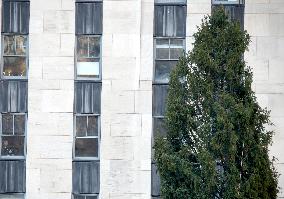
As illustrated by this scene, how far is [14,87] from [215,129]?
9078 millimetres

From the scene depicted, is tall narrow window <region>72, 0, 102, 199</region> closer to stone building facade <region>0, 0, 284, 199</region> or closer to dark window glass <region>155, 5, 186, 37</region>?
stone building facade <region>0, 0, 284, 199</region>

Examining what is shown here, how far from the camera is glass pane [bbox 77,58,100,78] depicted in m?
26.4

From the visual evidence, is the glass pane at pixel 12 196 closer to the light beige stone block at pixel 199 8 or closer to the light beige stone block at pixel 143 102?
the light beige stone block at pixel 143 102

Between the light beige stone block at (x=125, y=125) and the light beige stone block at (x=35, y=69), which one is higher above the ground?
the light beige stone block at (x=35, y=69)

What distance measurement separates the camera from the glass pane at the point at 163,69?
26.3 meters

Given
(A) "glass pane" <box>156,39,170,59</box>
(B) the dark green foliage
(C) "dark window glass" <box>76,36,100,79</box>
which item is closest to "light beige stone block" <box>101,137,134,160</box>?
(C) "dark window glass" <box>76,36,100,79</box>

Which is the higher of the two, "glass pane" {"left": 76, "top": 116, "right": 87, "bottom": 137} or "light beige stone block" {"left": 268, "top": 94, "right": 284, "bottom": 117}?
"light beige stone block" {"left": 268, "top": 94, "right": 284, "bottom": 117}

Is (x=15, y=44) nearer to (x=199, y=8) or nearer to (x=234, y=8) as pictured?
(x=199, y=8)

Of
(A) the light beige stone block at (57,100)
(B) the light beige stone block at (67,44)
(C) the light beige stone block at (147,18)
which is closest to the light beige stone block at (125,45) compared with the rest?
(C) the light beige stone block at (147,18)

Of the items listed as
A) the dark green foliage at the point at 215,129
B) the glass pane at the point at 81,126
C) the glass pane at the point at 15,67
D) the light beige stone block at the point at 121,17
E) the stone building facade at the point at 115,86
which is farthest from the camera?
the glass pane at the point at 15,67

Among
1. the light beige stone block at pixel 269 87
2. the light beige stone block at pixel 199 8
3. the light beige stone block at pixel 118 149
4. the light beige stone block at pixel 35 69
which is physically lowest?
the light beige stone block at pixel 118 149

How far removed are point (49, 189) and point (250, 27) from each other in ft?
28.4

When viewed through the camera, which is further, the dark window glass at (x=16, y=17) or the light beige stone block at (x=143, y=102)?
the dark window glass at (x=16, y=17)

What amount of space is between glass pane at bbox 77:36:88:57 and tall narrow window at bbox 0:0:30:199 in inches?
69.6
